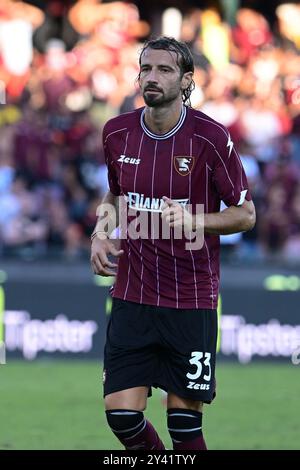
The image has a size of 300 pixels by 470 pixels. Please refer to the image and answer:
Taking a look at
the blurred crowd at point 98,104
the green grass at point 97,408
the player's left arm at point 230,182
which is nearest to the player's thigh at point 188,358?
the player's left arm at point 230,182

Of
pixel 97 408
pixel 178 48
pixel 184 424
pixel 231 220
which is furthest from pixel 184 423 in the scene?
pixel 97 408

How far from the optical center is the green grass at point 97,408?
899cm

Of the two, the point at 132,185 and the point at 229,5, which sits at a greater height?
the point at 229,5

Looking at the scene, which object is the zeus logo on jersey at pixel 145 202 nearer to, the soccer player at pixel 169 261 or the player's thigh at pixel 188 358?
the soccer player at pixel 169 261

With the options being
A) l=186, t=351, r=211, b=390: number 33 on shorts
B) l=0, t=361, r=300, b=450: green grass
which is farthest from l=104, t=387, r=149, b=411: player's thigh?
l=0, t=361, r=300, b=450: green grass

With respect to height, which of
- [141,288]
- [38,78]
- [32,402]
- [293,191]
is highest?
[38,78]

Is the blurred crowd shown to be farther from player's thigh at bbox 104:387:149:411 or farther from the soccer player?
player's thigh at bbox 104:387:149:411

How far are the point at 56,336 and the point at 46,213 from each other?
60.1 inches

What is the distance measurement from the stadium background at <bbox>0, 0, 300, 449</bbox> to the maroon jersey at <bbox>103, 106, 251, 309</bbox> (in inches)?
122

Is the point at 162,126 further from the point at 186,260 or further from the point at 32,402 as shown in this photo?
the point at 32,402

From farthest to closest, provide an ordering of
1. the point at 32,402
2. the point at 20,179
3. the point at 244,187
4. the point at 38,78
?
the point at 38,78, the point at 20,179, the point at 32,402, the point at 244,187

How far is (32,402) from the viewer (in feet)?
36.2

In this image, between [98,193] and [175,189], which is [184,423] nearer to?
[175,189]

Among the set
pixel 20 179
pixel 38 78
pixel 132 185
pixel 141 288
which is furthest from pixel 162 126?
pixel 38 78
